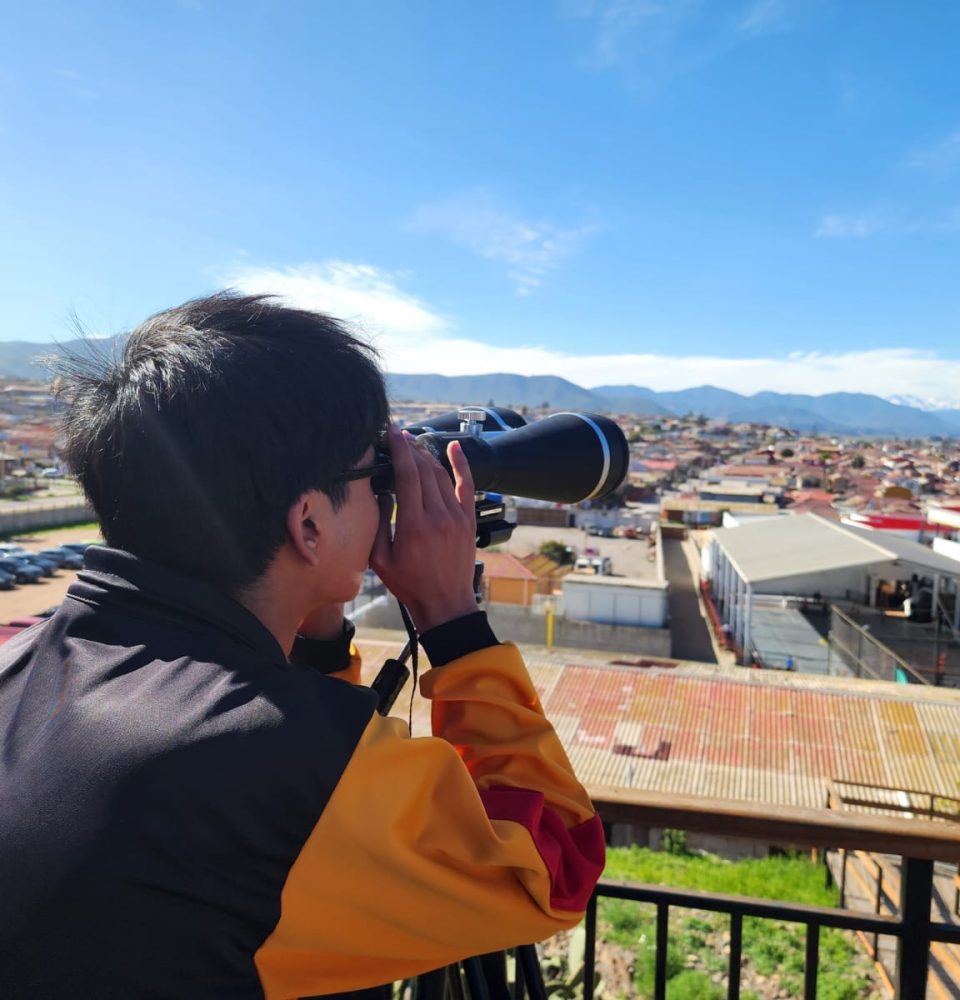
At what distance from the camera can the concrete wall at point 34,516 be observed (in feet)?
107

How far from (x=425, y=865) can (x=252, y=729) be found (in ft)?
0.67

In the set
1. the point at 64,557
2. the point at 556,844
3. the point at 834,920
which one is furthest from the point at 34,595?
the point at 556,844

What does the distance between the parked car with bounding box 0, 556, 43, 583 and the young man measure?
27.2 meters

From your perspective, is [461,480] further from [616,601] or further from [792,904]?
[616,601]

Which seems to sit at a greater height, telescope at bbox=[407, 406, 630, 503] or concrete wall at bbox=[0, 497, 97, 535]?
telescope at bbox=[407, 406, 630, 503]

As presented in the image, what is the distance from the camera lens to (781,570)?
15.7m

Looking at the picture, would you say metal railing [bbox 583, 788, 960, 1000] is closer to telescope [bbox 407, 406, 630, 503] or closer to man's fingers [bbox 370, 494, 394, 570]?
telescope [bbox 407, 406, 630, 503]

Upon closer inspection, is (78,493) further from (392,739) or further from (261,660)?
(392,739)

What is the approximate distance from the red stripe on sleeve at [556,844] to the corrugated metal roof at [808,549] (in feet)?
50.8

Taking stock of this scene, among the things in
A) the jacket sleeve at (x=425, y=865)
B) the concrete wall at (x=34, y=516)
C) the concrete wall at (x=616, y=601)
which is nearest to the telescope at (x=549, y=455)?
the jacket sleeve at (x=425, y=865)

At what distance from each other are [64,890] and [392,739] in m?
0.29

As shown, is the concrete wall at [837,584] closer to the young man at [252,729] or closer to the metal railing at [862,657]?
the metal railing at [862,657]

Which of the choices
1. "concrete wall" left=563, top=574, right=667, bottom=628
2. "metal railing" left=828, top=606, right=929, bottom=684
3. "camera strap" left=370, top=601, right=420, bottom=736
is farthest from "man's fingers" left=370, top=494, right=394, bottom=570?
"concrete wall" left=563, top=574, right=667, bottom=628

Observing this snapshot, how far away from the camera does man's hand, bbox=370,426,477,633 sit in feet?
3.20
